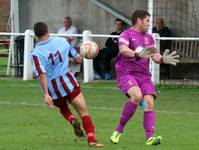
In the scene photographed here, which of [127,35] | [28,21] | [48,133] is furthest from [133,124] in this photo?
[28,21]

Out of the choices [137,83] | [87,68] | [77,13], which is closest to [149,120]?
[137,83]

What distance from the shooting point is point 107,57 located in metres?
21.1

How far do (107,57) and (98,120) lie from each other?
750 centimetres

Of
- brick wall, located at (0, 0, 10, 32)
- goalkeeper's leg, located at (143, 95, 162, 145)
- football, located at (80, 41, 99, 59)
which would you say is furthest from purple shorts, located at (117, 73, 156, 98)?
brick wall, located at (0, 0, 10, 32)

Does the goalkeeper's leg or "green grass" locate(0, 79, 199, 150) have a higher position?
the goalkeeper's leg

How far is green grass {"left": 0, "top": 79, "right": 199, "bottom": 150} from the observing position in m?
10.9

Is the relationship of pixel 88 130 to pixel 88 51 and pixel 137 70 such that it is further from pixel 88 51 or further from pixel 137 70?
pixel 88 51

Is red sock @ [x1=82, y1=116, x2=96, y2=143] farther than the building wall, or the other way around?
the building wall

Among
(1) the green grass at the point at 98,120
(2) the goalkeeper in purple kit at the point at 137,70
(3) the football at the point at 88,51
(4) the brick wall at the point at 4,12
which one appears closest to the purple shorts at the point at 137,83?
(2) the goalkeeper in purple kit at the point at 137,70

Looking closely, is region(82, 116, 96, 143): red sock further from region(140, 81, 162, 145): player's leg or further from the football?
the football

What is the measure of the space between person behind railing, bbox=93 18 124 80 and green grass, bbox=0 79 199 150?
1.01 meters

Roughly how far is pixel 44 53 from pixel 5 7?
34272 mm

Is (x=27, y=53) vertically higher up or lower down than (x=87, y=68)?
higher up

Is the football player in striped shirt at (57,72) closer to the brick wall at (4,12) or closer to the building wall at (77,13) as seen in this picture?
the building wall at (77,13)
